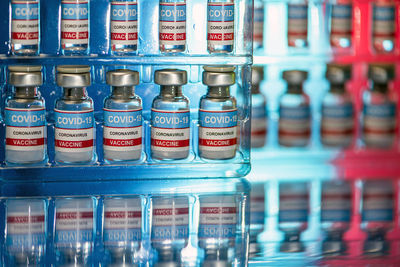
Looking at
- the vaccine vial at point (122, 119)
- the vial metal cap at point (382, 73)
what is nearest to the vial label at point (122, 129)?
the vaccine vial at point (122, 119)

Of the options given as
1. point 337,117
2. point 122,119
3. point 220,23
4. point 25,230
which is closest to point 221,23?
point 220,23

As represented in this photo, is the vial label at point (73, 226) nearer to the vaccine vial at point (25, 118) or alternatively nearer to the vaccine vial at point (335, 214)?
the vaccine vial at point (25, 118)

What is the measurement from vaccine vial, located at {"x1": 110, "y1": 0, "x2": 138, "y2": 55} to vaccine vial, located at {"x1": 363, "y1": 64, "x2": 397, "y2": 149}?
2.22ft

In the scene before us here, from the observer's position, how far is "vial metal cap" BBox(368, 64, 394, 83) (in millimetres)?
1819

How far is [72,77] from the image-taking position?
1.35 meters

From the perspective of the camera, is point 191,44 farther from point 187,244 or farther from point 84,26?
point 187,244

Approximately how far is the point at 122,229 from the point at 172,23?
375 mm

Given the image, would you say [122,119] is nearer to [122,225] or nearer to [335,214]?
[122,225]

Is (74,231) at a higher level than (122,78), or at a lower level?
lower

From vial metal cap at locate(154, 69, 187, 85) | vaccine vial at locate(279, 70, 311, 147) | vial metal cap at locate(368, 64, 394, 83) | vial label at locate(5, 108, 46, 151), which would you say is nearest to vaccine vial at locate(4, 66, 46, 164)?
vial label at locate(5, 108, 46, 151)

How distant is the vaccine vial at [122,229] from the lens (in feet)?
3.61

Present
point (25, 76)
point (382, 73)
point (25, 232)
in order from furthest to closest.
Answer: point (382, 73) < point (25, 76) < point (25, 232)

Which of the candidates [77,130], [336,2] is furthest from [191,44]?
[336,2]

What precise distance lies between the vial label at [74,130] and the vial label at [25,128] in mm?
29
